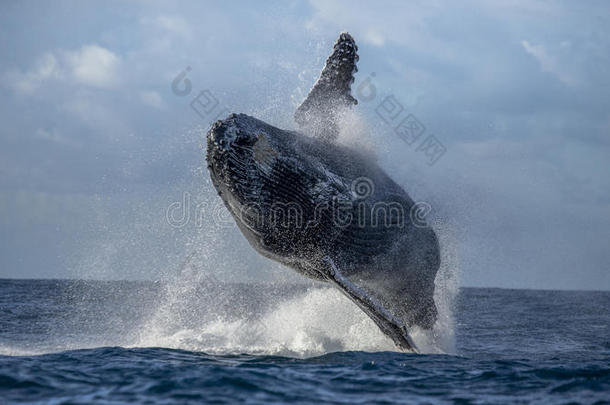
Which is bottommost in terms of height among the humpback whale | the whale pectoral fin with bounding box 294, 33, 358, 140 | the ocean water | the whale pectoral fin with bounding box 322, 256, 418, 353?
the ocean water

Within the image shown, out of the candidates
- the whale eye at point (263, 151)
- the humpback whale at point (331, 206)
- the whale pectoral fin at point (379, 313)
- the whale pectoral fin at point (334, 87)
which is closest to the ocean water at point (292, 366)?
the whale pectoral fin at point (379, 313)

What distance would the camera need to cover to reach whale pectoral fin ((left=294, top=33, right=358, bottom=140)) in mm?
9367

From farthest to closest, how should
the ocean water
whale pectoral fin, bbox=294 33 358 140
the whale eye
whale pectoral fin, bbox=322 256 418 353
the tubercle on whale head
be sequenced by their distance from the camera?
whale pectoral fin, bbox=294 33 358 140 < whale pectoral fin, bbox=322 256 418 353 < the whale eye < the tubercle on whale head < the ocean water

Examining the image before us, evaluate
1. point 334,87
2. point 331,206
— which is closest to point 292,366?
point 331,206

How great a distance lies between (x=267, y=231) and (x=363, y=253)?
1.50 metres

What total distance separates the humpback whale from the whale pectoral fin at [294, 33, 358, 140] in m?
0.02

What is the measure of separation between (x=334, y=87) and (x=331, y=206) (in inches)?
102

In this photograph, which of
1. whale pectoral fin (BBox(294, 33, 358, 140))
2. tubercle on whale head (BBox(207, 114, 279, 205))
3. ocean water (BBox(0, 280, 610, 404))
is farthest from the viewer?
whale pectoral fin (BBox(294, 33, 358, 140))

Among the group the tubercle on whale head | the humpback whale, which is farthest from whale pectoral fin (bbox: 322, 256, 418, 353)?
the tubercle on whale head

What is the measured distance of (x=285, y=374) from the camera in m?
7.04

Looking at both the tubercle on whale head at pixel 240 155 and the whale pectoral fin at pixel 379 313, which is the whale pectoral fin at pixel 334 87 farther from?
the whale pectoral fin at pixel 379 313

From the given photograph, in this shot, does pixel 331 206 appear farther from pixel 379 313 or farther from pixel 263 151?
pixel 379 313

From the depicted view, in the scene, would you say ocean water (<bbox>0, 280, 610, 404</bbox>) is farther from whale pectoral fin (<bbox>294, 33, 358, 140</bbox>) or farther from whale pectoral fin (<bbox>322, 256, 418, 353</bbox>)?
whale pectoral fin (<bbox>294, 33, 358, 140</bbox>)

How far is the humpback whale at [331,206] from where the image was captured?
7078mm
